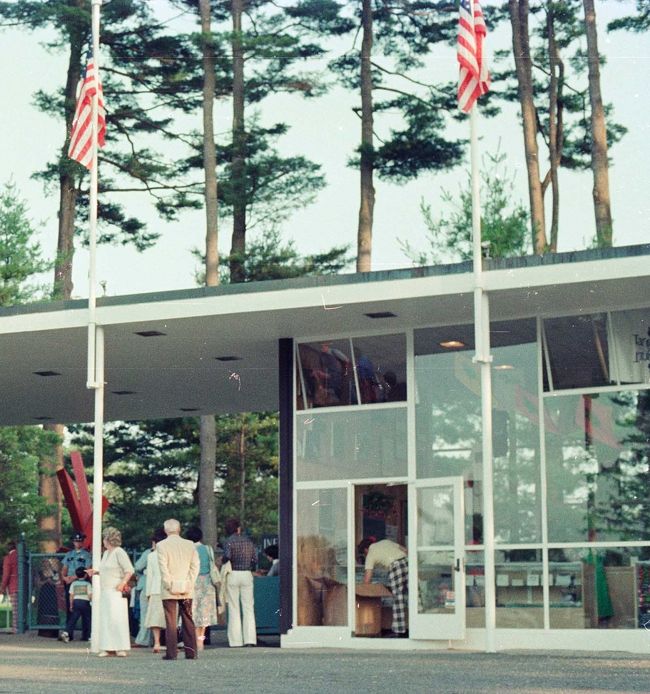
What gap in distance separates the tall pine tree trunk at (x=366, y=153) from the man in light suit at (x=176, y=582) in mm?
19270

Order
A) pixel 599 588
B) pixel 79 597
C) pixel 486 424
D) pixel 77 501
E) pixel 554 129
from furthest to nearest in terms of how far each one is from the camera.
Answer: pixel 554 129
pixel 77 501
pixel 79 597
pixel 599 588
pixel 486 424

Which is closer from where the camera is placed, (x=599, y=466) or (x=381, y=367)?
(x=599, y=466)

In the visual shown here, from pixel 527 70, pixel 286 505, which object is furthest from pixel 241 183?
pixel 286 505

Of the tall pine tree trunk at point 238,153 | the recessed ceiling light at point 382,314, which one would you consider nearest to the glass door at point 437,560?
the recessed ceiling light at point 382,314

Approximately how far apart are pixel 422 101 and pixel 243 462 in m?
14.9

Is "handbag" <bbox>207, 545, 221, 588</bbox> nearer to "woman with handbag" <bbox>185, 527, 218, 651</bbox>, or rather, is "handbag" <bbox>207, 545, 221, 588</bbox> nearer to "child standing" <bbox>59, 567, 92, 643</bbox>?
"woman with handbag" <bbox>185, 527, 218, 651</bbox>

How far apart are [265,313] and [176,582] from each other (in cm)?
361

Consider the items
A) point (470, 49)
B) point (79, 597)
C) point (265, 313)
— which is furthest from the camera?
point (79, 597)

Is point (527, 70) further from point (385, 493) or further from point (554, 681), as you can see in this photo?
point (554, 681)

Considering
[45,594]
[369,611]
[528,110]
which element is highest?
[528,110]

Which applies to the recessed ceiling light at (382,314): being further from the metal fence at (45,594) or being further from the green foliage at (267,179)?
the green foliage at (267,179)

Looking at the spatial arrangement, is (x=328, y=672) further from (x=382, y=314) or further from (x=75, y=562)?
(x=75, y=562)

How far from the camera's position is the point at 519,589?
1705 centimetres

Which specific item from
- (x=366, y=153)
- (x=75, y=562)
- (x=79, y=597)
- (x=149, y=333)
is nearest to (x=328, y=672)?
(x=149, y=333)
